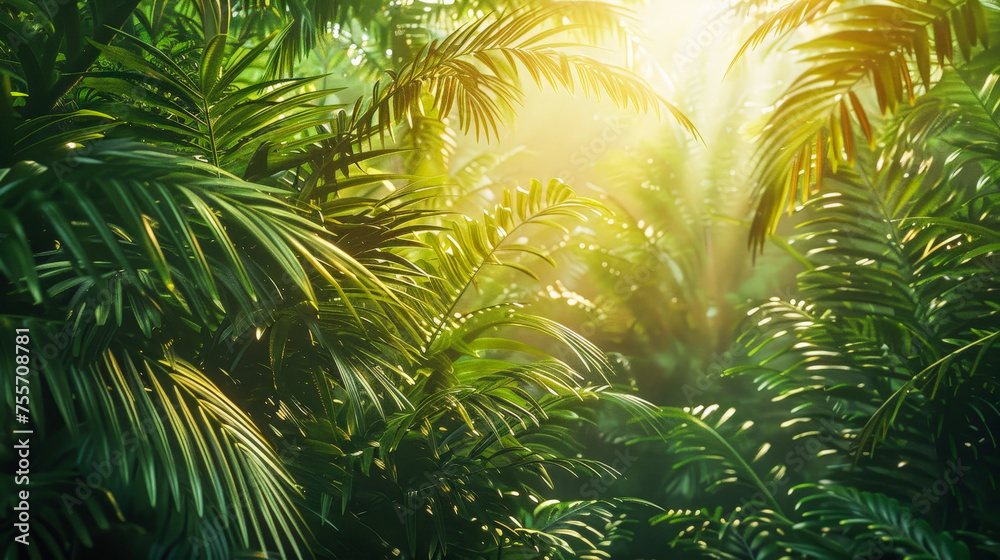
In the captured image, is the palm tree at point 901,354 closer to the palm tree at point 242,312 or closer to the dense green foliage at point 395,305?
the dense green foliage at point 395,305

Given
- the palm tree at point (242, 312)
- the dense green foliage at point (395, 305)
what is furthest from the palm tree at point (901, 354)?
the palm tree at point (242, 312)

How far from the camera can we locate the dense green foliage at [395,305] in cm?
85

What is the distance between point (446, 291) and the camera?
1.62m

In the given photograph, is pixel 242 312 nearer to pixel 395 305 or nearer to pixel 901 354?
pixel 395 305

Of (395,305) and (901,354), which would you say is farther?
(901,354)

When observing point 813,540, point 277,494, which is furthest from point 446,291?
point 813,540

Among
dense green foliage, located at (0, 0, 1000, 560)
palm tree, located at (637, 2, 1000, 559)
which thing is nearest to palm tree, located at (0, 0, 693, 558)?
dense green foliage, located at (0, 0, 1000, 560)

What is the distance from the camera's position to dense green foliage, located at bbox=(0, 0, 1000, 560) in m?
0.85

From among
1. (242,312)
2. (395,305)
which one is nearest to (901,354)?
(395,305)

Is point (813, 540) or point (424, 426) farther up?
point (424, 426)

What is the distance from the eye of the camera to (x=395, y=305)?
3.94 ft

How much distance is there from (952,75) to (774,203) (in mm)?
1319

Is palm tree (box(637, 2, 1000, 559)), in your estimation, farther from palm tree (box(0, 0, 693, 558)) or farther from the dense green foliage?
palm tree (box(0, 0, 693, 558))

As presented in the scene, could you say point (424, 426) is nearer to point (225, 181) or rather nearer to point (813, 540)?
point (225, 181)
